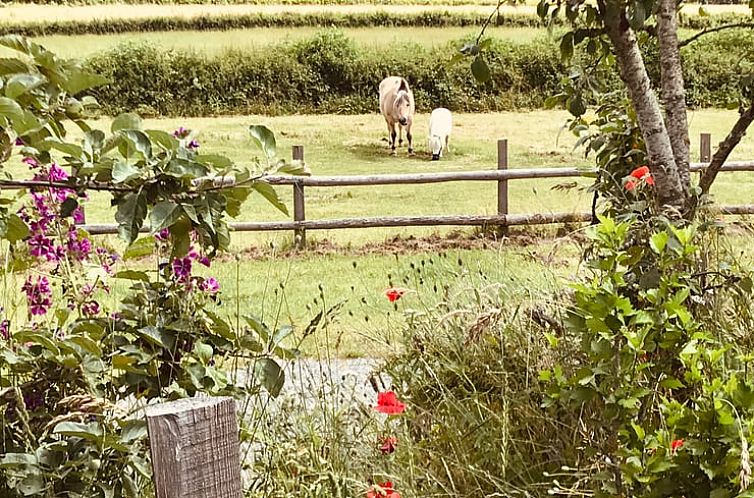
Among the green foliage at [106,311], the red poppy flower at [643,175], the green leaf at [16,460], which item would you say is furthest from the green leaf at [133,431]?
the red poppy flower at [643,175]

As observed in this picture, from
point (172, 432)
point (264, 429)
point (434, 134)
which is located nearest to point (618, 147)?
point (264, 429)

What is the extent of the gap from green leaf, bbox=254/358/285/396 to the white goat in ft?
16.2

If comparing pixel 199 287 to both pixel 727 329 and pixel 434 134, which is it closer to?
pixel 727 329

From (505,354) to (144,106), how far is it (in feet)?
14.5

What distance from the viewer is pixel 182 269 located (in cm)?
134

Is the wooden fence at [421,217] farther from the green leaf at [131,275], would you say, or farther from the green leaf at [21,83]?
the green leaf at [21,83]

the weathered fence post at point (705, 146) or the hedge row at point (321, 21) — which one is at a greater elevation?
the hedge row at point (321, 21)

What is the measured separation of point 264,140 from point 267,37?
16.7 feet

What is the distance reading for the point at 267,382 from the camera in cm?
117

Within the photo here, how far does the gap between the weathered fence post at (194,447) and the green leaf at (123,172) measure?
30 cm

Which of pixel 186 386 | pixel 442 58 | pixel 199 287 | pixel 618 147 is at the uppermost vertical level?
pixel 442 58

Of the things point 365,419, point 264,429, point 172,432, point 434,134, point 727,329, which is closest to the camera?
point 172,432

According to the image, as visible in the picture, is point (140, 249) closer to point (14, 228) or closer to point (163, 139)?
point (14, 228)

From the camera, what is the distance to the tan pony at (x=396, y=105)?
19.1ft
